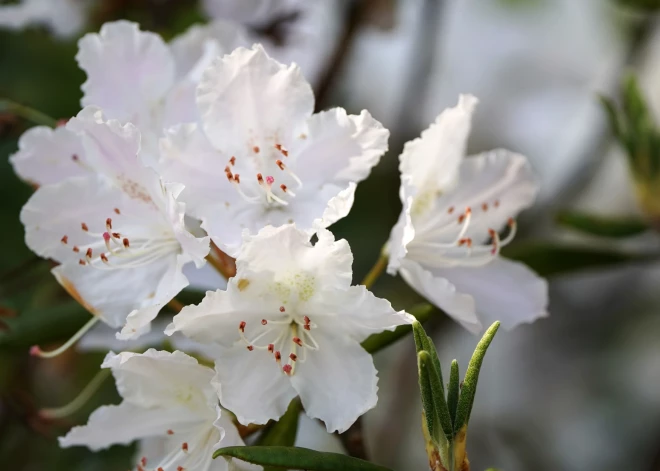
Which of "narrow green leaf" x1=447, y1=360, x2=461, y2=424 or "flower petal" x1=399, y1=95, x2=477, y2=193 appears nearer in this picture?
"narrow green leaf" x1=447, y1=360, x2=461, y2=424

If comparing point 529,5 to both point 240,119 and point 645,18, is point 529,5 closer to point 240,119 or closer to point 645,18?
point 645,18

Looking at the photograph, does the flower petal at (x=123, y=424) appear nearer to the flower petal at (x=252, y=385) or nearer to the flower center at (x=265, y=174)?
the flower petal at (x=252, y=385)

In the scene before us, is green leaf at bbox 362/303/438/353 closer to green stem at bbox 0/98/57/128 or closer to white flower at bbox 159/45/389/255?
white flower at bbox 159/45/389/255

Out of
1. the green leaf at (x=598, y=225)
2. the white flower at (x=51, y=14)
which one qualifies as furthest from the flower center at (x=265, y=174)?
the white flower at (x=51, y=14)

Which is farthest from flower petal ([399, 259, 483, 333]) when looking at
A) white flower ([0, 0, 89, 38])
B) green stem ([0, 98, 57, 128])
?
white flower ([0, 0, 89, 38])

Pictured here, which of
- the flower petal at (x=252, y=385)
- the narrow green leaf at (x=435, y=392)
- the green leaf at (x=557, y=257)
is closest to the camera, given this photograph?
the narrow green leaf at (x=435, y=392)

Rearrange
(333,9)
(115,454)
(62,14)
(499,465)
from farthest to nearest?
1. (499,465)
2. (333,9)
3. (115,454)
4. (62,14)

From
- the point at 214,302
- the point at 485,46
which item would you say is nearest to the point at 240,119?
the point at 214,302
